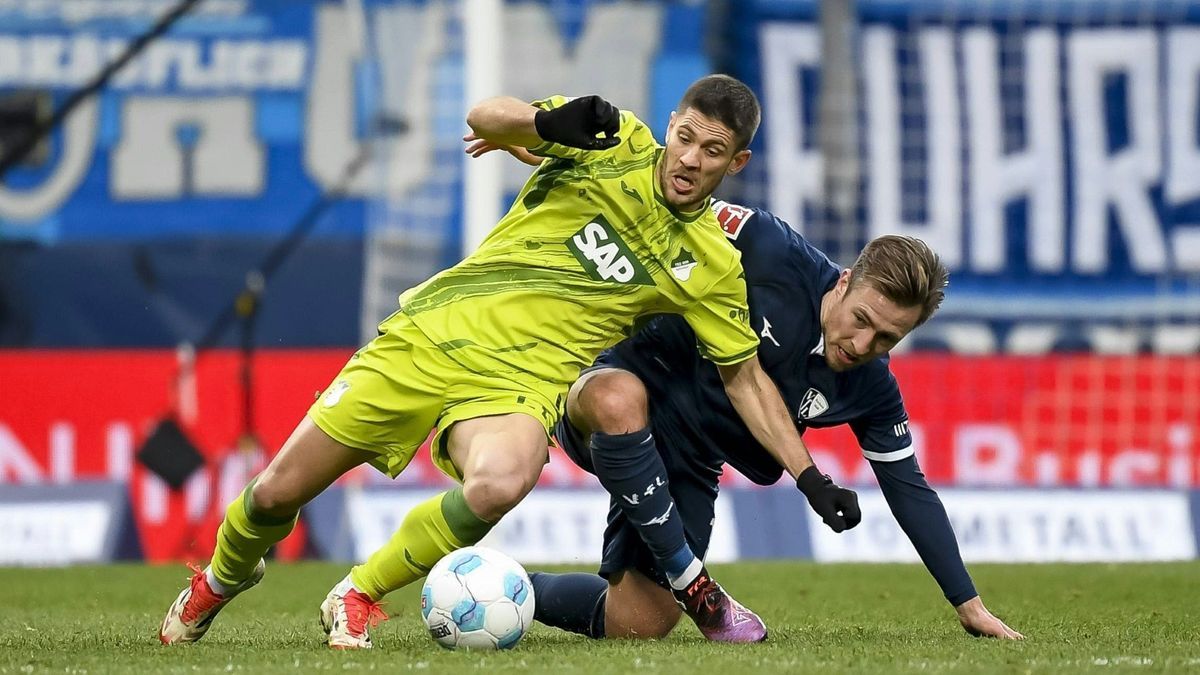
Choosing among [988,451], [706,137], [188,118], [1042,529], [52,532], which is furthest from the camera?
[188,118]

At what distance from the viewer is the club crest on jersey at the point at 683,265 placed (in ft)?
16.6

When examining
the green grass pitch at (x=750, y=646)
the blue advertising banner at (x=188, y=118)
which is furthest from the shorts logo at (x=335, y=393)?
the blue advertising banner at (x=188, y=118)

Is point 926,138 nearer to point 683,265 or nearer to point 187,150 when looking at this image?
point 187,150

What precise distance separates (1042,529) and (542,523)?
2.72m

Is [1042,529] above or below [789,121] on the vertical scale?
below

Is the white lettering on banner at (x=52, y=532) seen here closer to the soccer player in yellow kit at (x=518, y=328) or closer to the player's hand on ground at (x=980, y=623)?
the soccer player in yellow kit at (x=518, y=328)

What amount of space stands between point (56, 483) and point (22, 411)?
4.26 ft

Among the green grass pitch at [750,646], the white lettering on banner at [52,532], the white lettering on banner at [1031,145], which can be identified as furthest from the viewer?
the white lettering on banner at [1031,145]

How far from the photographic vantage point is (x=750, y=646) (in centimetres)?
498

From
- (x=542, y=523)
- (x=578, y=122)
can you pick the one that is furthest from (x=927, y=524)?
(x=542, y=523)

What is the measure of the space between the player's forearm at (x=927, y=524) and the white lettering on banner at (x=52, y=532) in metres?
6.13

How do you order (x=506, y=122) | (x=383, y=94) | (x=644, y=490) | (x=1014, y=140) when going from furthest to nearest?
(x=1014, y=140)
(x=383, y=94)
(x=644, y=490)
(x=506, y=122)

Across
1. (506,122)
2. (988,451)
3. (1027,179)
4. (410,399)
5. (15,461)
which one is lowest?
(988,451)

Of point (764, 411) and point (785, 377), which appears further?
point (785, 377)
